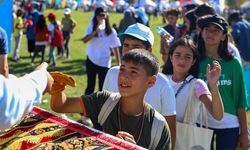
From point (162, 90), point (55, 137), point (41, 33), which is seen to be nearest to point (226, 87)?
point (162, 90)

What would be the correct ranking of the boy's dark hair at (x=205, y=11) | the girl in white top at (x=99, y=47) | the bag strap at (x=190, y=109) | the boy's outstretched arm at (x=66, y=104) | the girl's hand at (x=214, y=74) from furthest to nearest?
the girl in white top at (x=99, y=47)
the boy's dark hair at (x=205, y=11)
the bag strap at (x=190, y=109)
the girl's hand at (x=214, y=74)
the boy's outstretched arm at (x=66, y=104)

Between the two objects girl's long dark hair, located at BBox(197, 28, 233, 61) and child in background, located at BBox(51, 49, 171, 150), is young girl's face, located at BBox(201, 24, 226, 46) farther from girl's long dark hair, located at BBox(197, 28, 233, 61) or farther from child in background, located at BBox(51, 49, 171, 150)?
child in background, located at BBox(51, 49, 171, 150)

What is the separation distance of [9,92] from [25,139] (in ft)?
1.73

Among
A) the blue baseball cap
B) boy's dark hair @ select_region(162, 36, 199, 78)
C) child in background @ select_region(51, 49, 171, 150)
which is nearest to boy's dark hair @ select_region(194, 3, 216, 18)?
boy's dark hair @ select_region(162, 36, 199, 78)

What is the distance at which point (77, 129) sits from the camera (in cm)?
214

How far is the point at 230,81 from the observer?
11.5 feet

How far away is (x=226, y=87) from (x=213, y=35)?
433 mm

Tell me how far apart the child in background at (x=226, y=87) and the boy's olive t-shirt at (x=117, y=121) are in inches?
43.5

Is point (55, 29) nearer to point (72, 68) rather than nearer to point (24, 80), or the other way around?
point (72, 68)

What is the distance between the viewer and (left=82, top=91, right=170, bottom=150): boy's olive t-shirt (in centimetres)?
238

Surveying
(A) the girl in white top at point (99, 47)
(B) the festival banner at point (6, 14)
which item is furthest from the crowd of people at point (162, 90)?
(A) the girl in white top at point (99, 47)

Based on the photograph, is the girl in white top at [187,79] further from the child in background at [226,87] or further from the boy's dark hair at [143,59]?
the boy's dark hair at [143,59]

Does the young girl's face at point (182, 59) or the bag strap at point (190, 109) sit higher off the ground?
the young girl's face at point (182, 59)

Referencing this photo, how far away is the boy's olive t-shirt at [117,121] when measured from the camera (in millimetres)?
2385
